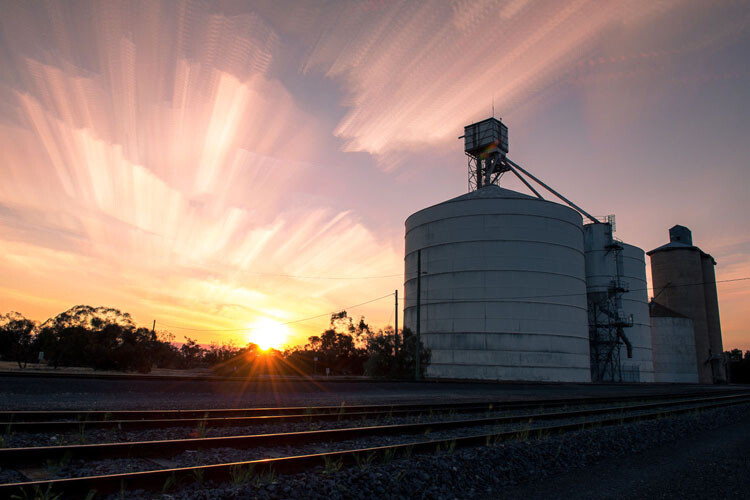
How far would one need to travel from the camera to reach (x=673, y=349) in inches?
2714

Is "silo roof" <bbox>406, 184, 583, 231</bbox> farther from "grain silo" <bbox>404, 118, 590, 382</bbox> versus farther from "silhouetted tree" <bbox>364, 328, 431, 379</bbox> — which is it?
"silhouetted tree" <bbox>364, 328, 431, 379</bbox>

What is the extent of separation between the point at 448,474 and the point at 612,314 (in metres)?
54.6

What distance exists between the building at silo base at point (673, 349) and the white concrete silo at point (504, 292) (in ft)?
95.0

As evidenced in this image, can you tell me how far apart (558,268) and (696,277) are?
48128mm

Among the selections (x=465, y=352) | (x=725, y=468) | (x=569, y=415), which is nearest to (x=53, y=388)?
(x=569, y=415)

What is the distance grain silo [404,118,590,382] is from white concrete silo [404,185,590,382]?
0.09 metres

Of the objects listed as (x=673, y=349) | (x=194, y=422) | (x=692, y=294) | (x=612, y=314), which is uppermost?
(x=692, y=294)

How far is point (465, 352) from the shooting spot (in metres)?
44.1

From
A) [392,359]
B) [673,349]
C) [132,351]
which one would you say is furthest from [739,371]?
[132,351]

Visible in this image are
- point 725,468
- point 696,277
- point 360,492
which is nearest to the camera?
point 360,492

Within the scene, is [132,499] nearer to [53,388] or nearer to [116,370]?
[53,388]

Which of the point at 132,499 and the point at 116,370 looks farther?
the point at 116,370

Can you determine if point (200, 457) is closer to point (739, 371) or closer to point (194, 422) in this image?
point (194, 422)

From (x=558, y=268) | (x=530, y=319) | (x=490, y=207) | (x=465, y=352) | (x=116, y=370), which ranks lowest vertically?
(x=116, y=370)
